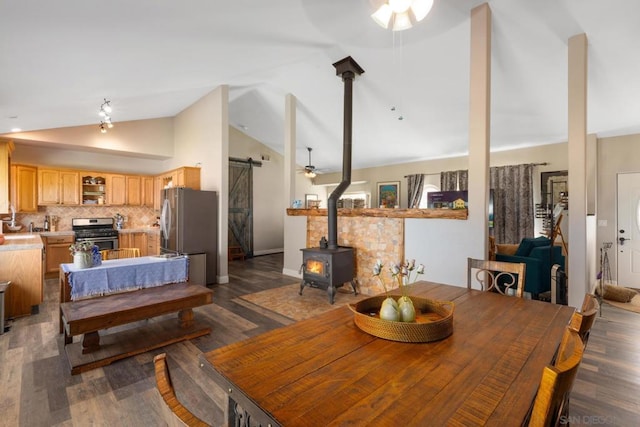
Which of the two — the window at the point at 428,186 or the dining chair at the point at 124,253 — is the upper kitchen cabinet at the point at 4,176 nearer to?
the dining chair at the point at 124,253

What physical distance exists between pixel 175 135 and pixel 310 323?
6.75 metres

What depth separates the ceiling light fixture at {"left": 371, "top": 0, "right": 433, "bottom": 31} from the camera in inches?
81.9

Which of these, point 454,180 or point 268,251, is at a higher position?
point 454,180

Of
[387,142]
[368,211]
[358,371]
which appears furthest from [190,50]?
[387,142]

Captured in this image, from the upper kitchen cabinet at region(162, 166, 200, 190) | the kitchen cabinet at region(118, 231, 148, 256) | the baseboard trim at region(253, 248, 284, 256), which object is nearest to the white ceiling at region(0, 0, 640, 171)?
the upper kitchen cabinet at region(162, 166, 200, 190)

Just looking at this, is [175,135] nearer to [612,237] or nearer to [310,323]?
[310,323]

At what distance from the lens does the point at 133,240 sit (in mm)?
6707

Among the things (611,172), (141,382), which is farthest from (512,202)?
(141,382)

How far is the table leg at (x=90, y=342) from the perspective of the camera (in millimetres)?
2715

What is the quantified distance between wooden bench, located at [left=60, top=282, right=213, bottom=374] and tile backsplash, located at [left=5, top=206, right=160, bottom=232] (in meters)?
4.09

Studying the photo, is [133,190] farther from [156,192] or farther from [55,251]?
[55,251]

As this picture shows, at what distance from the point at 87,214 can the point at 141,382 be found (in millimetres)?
5653

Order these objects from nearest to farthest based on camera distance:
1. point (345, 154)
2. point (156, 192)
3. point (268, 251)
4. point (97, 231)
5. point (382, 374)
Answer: point (382, 374), point (345, 154), point (97, 231), point (156, 192), point (268, 251)

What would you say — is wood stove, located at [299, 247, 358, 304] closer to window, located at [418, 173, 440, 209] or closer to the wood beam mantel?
the wood beam mantel
